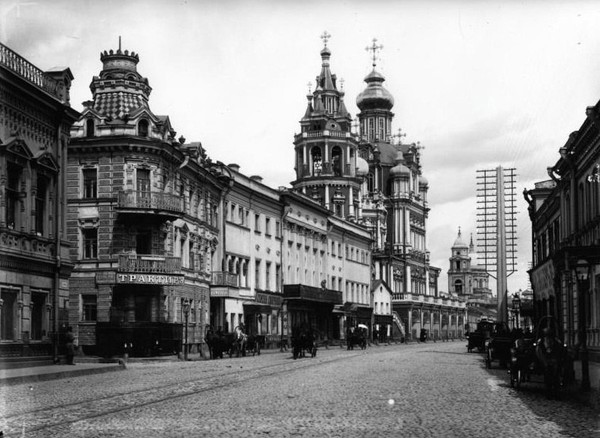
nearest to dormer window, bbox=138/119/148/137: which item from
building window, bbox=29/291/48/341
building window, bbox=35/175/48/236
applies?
building window, bbox=35/175/48/236

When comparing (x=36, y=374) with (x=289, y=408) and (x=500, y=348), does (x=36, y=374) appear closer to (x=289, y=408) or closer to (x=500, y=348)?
(x=289, y=408)

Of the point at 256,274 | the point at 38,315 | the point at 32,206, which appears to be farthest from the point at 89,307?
the point at 256,274

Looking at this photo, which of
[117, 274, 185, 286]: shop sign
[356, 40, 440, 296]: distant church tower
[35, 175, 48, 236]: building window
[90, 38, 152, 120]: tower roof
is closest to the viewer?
[35, 175, 48, 236]: building window

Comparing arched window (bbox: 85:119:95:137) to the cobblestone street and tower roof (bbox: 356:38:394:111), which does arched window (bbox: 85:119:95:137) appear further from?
tower roof (bbox: 356:38:394:111)

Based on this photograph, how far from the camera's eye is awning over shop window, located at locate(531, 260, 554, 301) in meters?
44.0

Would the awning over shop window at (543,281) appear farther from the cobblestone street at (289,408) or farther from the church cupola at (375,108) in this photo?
the church cupola at (375,108)

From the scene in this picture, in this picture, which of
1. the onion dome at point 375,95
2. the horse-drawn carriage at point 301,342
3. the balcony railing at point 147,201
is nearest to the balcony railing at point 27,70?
the balcony railing at point 147,201

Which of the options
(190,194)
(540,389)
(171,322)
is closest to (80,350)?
(171,322)

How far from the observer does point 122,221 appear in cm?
4484

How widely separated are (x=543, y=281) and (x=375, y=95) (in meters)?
106

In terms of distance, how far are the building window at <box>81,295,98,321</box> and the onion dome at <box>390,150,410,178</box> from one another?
9882 centimetres

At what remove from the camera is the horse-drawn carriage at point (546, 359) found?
19.1 meters

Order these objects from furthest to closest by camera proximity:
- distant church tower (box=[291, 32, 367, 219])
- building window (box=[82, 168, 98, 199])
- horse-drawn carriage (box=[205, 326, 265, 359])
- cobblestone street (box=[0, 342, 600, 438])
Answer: distant church tower (box=[291, 32, 367, 219]) < building window (box=[82, 168, 98, 199]) < horse-drawn carriage (box=[205, 326, 265, 359]) < cobblestone street (box=[0, 342, 600, 438])

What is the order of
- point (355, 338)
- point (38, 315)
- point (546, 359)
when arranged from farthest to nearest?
point (355, 338) → point (38, 315) → point (546, 359)
